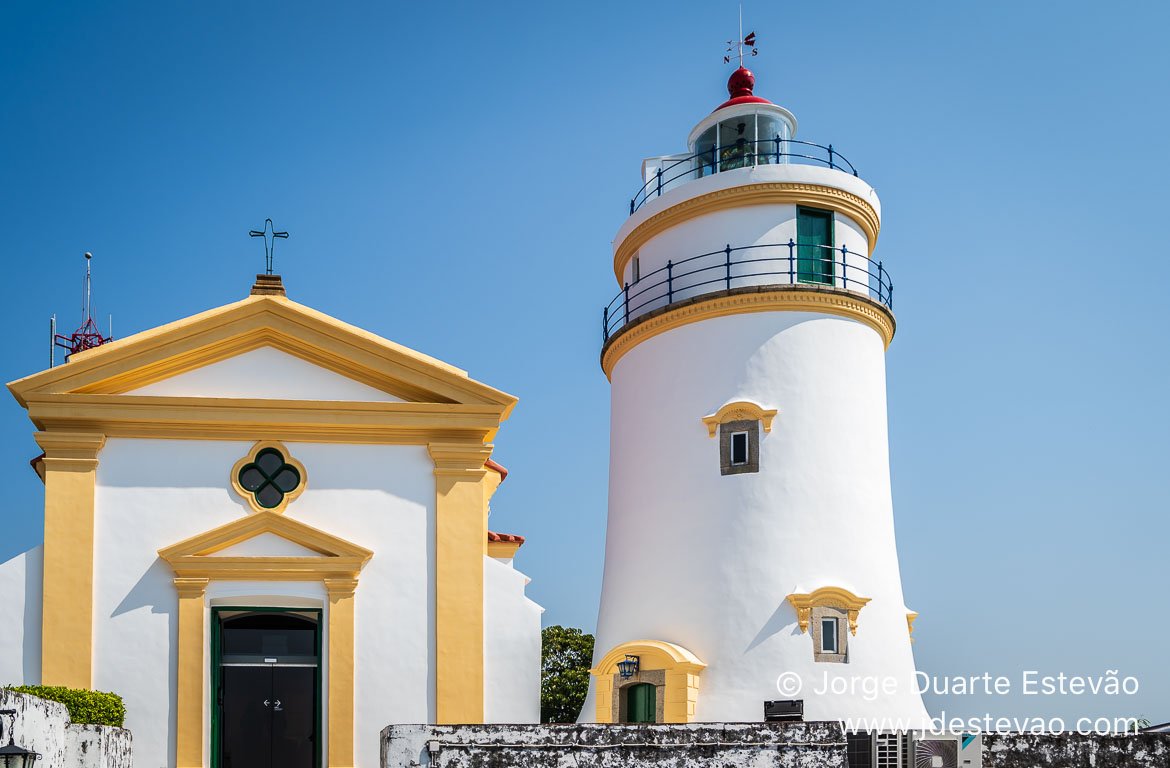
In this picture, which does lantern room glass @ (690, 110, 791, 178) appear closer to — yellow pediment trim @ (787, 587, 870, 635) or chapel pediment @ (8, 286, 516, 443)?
yellow pediment trim @ (787, 587, 870, 635)

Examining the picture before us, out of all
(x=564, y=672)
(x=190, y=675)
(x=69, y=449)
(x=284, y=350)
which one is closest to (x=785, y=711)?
(x=190, y=675)

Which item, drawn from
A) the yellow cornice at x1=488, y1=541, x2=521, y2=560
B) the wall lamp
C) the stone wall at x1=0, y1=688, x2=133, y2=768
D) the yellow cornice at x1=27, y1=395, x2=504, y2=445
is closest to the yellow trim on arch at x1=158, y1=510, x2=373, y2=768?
the stone wall at x1=0, y1=688, x2=133, y2=768

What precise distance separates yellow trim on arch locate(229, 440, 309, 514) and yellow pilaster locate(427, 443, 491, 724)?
159 centimetres

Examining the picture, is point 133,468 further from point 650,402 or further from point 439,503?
point 650,402

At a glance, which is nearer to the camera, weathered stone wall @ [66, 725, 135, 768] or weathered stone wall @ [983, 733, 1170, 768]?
weathered stone wall @ [983, 733, 1170, 768]

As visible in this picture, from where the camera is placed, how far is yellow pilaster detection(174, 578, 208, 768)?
1501 centimetres

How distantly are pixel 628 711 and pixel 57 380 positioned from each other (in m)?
12.3

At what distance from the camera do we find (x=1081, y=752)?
36.1 feet

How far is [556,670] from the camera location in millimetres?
38969

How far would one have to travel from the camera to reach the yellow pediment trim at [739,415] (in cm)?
2350

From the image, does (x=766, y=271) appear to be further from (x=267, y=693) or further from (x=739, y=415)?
(x=267, y=693)

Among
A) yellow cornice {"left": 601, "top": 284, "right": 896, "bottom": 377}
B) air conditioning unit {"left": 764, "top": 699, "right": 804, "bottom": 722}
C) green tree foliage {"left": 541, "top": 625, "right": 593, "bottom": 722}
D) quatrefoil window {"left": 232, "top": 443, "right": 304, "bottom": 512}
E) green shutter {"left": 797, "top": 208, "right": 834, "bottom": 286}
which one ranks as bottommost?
green tree foliage {"left": 541, "top": 625, "right": 593, "bottom": 722}

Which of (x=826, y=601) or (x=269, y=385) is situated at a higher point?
(x=269, y=385)

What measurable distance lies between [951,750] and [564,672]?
2825 cm
